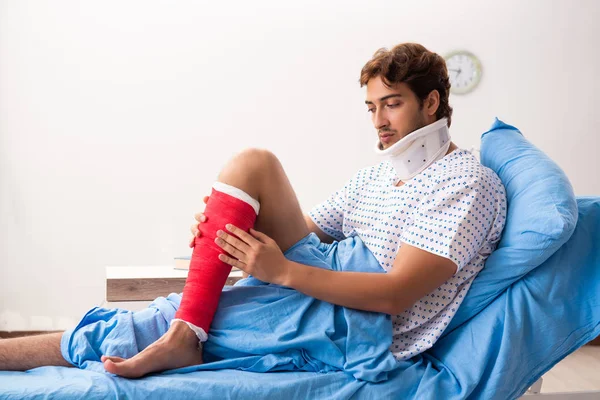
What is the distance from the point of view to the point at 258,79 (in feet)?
11.5

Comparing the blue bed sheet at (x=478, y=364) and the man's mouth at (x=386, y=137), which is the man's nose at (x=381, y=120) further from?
the blue bed sheet at (x=478, y=364)

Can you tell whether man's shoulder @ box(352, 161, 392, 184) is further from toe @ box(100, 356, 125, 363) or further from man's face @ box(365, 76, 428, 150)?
toe @ box(100, 356, 125, 363)

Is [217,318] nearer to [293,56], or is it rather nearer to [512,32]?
[293,56]

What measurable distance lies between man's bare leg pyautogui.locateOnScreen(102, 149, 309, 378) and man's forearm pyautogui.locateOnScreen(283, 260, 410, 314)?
127mm

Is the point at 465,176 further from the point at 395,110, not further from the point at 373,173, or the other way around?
the point at 373,173

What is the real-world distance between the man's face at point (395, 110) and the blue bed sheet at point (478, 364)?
0.47 metres

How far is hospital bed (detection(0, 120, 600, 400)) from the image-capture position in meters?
1.23

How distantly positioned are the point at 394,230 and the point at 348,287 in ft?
0.77

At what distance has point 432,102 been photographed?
5.20 ft

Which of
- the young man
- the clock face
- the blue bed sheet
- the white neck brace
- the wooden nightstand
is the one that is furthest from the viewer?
the clock face

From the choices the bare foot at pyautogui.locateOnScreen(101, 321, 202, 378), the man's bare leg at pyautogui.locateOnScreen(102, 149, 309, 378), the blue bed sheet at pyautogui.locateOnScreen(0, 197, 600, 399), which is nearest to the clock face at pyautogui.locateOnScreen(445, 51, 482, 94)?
the blue bed sheet at pyautogui.locateOnScreen(0, 197, 600, 399)

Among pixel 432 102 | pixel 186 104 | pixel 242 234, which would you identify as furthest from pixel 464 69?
pixel 242 234

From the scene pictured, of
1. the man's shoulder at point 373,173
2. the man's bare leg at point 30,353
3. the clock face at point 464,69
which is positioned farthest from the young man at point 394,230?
the clock face at point 464,69

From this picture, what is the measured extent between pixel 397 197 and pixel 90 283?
8.06ft
